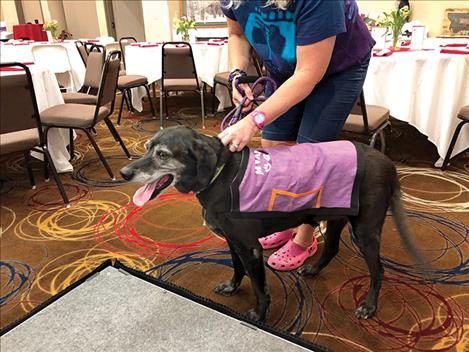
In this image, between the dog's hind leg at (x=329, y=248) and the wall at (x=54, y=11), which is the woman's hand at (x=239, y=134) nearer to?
the dog's hind leg at (x=329, y=248)

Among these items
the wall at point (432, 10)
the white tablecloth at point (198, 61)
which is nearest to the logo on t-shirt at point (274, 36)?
the white tablecloth at point (198, 61)

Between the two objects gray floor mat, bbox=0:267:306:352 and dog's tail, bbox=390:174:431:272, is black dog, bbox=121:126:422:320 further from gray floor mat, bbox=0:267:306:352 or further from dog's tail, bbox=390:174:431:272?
gray floor mat, bbox=0:267:306:352

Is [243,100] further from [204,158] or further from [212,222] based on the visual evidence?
[212,222]

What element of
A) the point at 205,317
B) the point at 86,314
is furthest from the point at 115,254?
the point at 205,317

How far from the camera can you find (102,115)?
279 cm

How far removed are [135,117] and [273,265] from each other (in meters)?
3.43

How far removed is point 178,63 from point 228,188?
3.16 metres

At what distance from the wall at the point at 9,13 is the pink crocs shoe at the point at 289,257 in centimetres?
910

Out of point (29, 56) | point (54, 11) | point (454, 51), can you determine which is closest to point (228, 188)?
point (454, 51)

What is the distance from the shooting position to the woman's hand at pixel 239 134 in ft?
3.87

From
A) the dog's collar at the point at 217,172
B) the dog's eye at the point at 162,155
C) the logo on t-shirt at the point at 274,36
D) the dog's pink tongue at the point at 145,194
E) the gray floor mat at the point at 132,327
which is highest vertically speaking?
the logo on t-shirt at the point at 274,36

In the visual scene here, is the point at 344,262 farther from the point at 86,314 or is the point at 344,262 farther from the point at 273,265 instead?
the point at 86,314

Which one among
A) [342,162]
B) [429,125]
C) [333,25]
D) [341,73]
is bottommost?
[429,125]

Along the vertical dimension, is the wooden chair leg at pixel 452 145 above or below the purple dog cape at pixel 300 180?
below
